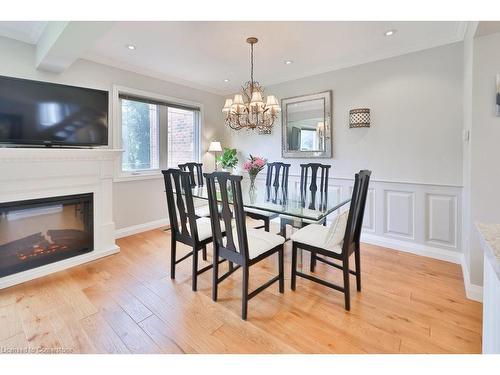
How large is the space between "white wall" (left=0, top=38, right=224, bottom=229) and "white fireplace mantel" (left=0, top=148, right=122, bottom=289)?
1.94 ft

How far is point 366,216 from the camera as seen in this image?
3.51m

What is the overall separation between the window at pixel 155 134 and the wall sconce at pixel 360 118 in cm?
270

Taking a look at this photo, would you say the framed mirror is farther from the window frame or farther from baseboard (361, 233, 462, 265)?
the window frame

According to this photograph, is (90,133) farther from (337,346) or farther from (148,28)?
(337,346)

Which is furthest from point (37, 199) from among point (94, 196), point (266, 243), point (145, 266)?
point (266, 243)

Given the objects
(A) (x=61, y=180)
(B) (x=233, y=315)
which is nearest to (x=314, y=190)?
(B) (x=233, y=315)

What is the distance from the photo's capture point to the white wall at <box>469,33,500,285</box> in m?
2.03

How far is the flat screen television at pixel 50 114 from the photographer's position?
2473 mm

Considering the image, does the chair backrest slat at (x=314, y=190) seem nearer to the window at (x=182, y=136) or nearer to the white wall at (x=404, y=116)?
the white wall at (x=404, y=116)

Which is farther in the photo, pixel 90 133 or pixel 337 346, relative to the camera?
pixel 90 133
